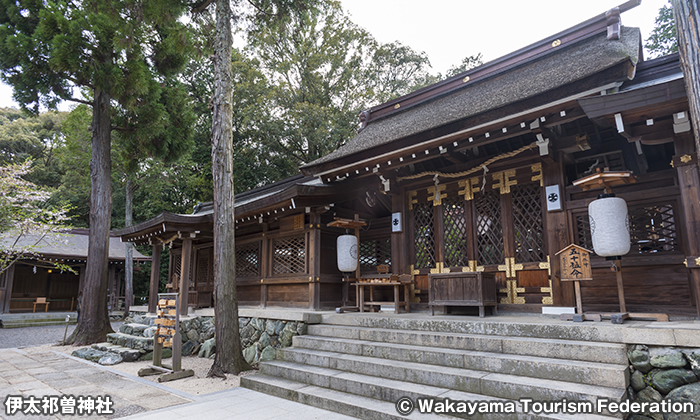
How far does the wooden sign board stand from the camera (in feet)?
15.8

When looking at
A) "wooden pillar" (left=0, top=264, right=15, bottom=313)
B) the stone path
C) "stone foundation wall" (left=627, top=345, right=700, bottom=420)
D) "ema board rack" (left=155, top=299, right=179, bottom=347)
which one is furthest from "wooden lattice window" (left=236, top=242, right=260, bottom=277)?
"wooden pillar" (left=0, top=264, right=15, bottom=313)

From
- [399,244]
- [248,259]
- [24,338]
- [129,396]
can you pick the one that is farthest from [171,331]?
[24,338]

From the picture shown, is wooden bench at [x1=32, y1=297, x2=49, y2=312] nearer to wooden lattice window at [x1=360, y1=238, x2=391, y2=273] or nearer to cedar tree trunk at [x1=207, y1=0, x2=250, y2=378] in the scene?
cedar tree trunk at [x1=207, y1=0, x2=250, y2=378]

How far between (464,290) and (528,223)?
5.22ft

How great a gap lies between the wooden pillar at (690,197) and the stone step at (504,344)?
5.91 feet

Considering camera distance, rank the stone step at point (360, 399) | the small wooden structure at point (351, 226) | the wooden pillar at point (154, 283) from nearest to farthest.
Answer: the stone step at point (360, 399) < the small wooden structure at point (351, 226) < the wooden pillar at point (154, 283)

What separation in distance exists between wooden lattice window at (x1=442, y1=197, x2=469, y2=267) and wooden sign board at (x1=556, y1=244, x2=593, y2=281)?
6.72 ft

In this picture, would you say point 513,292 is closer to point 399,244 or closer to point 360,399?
point 399,244

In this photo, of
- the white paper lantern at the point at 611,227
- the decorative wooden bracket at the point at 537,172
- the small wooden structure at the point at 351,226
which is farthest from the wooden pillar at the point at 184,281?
the white paper lantern at the point at 611,227

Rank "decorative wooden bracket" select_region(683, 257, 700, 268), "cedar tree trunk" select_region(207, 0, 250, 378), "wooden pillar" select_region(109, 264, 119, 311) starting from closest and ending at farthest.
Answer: "decorative wooden bracket" select_region(683, 257, 700, 268) < "cedar tree trunk" select_region(207, 0, 250, 378) < "wooden pillar" select_region(109, 264, 119, 311)

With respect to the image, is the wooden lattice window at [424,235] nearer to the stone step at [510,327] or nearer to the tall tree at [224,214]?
A: the stone step at [510,327]

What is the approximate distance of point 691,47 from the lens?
3.12 m

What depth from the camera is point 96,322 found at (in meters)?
9.77

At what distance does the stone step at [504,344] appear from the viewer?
3717mm
